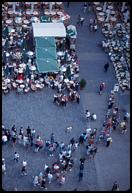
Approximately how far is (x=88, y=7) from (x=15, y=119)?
16322 mm

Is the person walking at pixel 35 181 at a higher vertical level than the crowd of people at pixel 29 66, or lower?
lower

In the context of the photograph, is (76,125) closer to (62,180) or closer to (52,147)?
(52,147)

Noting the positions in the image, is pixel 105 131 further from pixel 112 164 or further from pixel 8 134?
pixel 8 134

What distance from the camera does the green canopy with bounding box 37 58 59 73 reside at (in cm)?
4025

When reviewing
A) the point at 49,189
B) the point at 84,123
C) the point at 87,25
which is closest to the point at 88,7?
the point at 87,25

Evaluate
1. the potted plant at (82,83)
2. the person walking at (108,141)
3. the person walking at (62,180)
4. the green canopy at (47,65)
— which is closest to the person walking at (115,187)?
the person walking at (62,180)

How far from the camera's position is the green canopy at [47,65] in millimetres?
40250

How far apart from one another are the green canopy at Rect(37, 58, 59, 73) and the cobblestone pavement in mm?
1702

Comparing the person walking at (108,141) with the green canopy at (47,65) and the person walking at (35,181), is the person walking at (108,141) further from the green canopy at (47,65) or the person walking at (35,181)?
Answer: the green canopy at (47,65)

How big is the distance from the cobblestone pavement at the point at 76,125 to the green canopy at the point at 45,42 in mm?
2655

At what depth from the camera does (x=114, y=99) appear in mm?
39438

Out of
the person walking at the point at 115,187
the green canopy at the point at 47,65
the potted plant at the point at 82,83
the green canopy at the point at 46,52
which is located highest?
the green canopy at the point at 46,52

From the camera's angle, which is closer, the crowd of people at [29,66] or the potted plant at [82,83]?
the crowd of people at [29,66]

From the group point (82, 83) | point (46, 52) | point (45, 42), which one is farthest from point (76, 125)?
point (45, 42)
